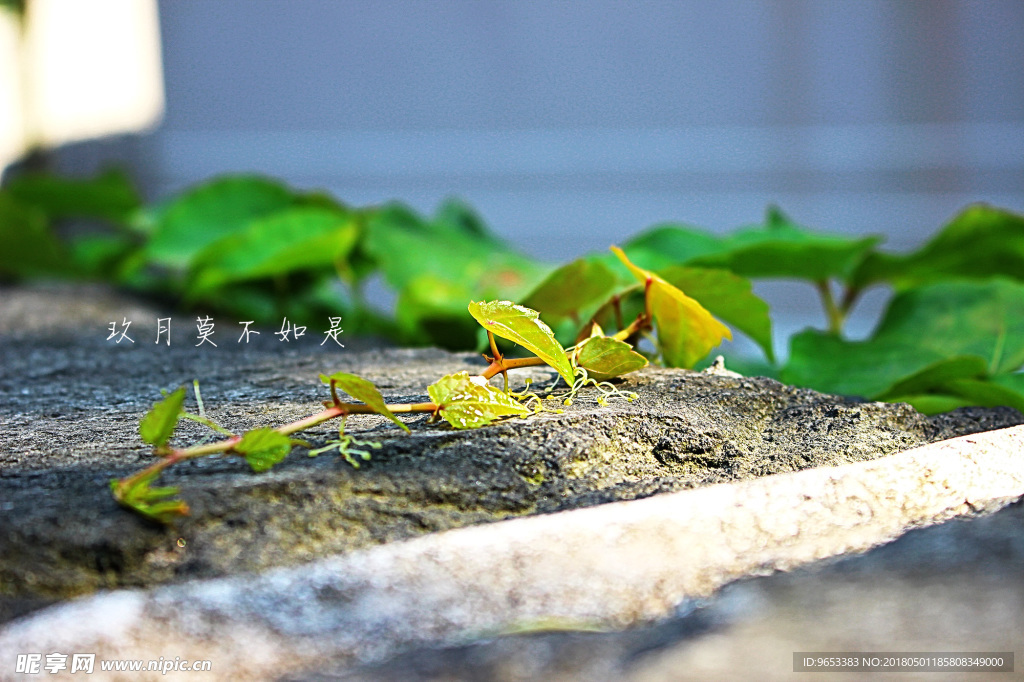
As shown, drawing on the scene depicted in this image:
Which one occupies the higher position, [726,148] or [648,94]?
[648,94]

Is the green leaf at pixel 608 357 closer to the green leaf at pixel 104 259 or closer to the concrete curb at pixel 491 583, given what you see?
the concrete curb at pixel 491 583

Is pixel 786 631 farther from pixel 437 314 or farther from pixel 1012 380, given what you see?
pixel 437 314

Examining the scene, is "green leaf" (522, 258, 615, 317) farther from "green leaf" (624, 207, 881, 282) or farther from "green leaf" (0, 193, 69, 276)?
"green leaf" (0, 193, 69, 276)

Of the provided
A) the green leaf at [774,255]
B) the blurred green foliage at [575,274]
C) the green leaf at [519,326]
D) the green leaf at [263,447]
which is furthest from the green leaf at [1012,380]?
the green leaf at [263,447]

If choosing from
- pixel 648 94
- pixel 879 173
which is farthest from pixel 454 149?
pixel 879 173

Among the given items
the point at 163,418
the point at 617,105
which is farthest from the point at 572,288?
the point at 617,105

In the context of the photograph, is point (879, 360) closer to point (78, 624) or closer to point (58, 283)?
point (78, 624)
